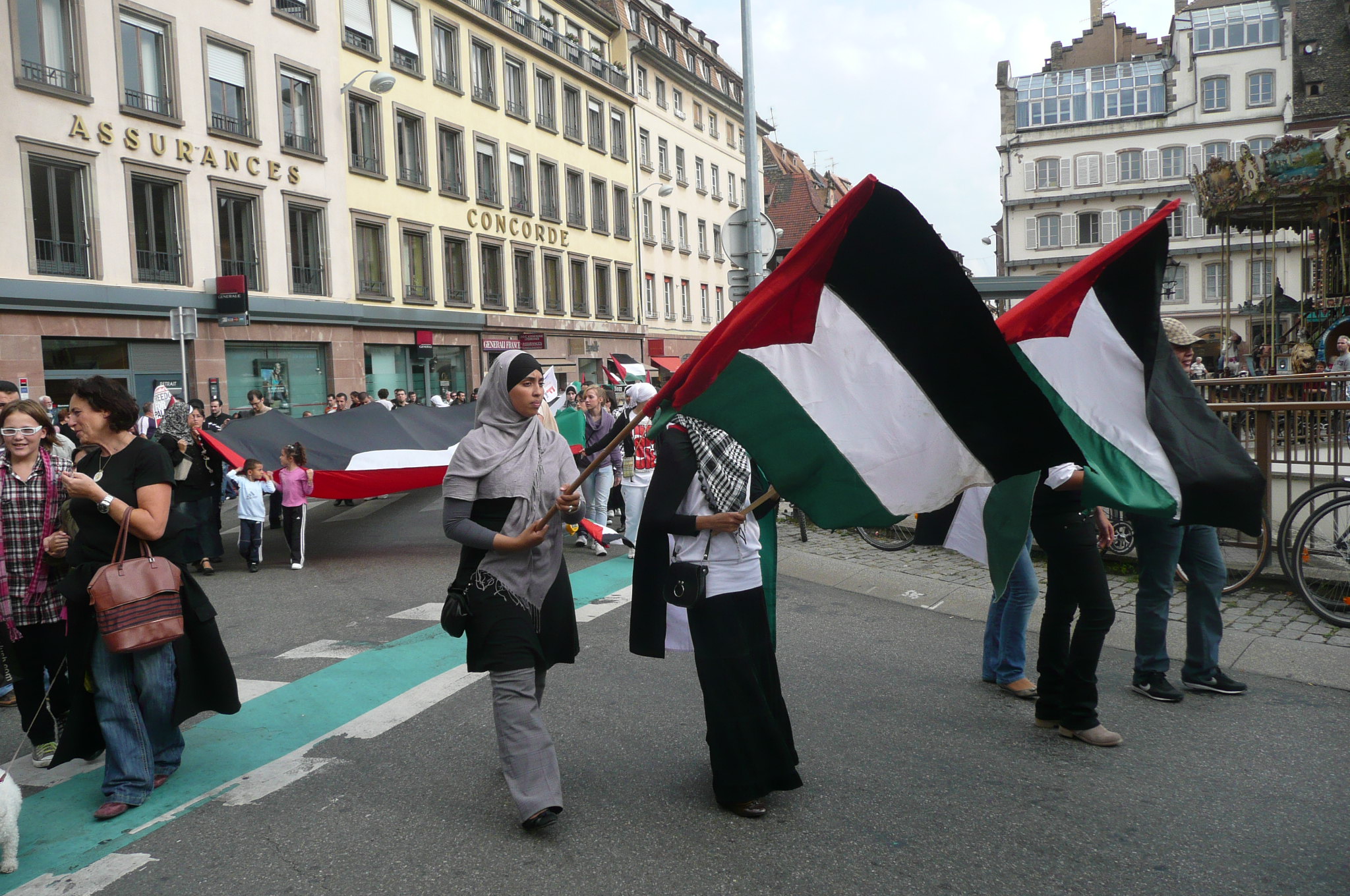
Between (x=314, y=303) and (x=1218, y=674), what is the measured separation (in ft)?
83.5

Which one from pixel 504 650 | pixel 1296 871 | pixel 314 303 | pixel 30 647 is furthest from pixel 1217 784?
pixel 314 303

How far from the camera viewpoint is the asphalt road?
348 cm

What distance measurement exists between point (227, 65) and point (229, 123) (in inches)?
55.0

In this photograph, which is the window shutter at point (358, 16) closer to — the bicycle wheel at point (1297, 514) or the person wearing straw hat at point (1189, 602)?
the bicycle wheel at point (1297, 514)

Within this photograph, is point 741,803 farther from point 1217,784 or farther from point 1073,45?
point 1073,45

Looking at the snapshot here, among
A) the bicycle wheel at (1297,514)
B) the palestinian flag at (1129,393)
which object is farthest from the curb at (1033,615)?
the palestinian flag at (1129,393)

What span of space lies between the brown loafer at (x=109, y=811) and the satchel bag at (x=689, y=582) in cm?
238

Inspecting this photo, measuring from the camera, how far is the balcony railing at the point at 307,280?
26891 mm

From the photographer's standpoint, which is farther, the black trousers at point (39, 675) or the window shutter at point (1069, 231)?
the window shutter at point (1069, 231)

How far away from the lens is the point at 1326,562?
270 inches

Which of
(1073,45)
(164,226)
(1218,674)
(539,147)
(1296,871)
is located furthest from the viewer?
(1073,45)

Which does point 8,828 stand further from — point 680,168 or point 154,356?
point 680,168

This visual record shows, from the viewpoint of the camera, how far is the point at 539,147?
37.9 m

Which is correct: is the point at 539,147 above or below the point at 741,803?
above
